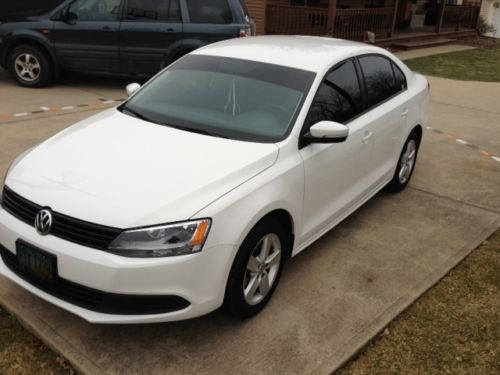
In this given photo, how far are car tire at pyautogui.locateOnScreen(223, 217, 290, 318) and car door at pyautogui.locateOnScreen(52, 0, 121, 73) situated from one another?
658cm

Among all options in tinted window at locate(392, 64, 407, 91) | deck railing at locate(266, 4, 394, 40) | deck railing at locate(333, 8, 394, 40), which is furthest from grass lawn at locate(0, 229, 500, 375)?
deck railing at locate(333, 8, 394, 40)

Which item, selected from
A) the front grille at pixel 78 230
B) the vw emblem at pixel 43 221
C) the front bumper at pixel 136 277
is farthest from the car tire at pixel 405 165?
the vw emblem at pixel 43 221

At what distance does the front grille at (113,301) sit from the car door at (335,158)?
123cm

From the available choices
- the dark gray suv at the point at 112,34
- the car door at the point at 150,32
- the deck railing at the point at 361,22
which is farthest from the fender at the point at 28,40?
the deck railing at the point at 361,22

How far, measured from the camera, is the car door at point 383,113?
15.1 ft

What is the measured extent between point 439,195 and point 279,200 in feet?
9.65

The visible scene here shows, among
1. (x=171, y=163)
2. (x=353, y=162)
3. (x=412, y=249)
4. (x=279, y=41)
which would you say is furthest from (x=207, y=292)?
(x=279, y=41)

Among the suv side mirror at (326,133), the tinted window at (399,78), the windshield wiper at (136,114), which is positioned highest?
the tinted window at (399,78)

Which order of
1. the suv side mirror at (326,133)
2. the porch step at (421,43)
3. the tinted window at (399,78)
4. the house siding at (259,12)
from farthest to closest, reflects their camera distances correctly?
the porch step at (421,43)
the house siding at (259,12)
the tinted window at (399,78)
the suv side mirror at (326,133)

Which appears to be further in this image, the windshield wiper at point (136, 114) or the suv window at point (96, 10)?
the suv window at point (96, 10)

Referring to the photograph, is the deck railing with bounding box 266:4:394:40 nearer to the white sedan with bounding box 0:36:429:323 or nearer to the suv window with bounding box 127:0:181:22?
the suv window with bounding box 127:0:181:22

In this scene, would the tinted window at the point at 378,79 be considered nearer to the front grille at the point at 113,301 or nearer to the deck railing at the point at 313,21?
the front grille at the point at 113,301

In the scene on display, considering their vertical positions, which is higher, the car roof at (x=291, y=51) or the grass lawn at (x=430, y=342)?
the car roof at (x=291, y=51)

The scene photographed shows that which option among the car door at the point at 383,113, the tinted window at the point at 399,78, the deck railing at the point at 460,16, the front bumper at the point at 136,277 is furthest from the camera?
the deck railing at the point at 460,16
